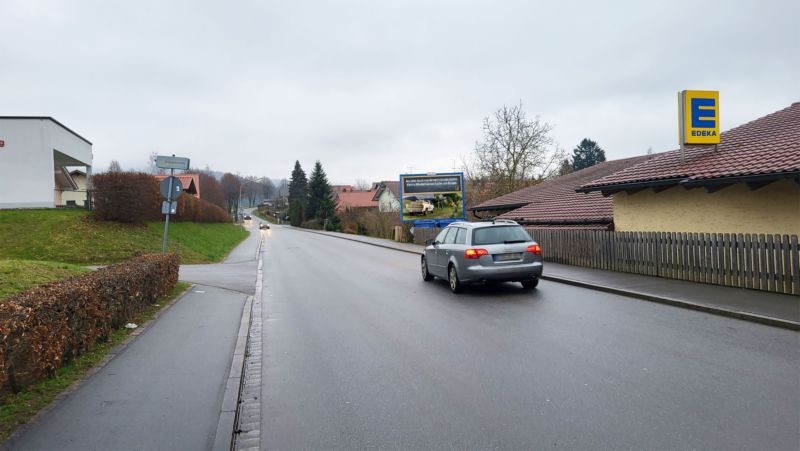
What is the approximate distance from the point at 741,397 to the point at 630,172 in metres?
12.3

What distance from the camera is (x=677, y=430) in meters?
3.90

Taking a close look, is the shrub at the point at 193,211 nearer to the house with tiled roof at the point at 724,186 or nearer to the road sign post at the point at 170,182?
the road sign post at the point at 170,182

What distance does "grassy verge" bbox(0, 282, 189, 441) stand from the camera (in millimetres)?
4215

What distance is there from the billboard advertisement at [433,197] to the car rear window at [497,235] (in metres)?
20.6

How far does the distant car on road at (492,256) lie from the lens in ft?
35.8

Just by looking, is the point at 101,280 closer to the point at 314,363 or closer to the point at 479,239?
the point at 314,363

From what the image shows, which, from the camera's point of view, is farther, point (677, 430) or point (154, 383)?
point (154, 383)

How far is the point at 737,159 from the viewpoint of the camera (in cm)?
1227

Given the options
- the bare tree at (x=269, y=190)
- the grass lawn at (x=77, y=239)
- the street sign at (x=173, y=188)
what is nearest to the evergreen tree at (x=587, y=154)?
the grass lawn at (x=77, y=239)

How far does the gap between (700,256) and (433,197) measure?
70.9ft

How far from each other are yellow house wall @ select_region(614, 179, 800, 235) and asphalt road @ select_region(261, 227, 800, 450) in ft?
14.1

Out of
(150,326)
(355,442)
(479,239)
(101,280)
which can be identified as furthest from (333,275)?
(355,442)

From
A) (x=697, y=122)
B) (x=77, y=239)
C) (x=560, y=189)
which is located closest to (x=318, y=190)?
(x=560, y=189)

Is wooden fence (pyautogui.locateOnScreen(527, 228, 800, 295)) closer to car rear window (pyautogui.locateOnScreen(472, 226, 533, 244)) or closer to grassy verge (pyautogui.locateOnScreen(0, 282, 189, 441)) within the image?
car rear window (pyautogui.locateOnScreen(472, 226, 533, 244))
